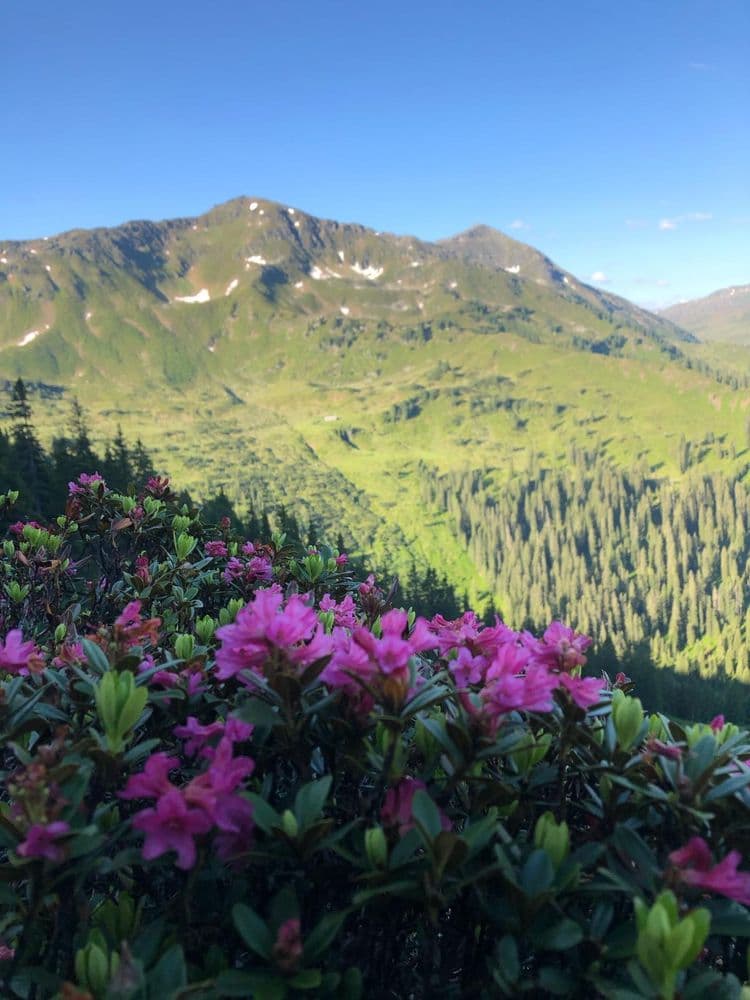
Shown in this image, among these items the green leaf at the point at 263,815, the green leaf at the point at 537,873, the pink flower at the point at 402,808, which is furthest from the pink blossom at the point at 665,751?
the green leaf at the point at 263,815

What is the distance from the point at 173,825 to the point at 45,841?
→ 0.35 m

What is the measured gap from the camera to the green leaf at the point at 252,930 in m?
1.61

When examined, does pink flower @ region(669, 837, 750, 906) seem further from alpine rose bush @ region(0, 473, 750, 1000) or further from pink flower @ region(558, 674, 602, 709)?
pink flower @ region(558, 674, 602, 709)

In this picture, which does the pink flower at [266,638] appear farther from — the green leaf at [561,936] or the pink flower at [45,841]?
the green leaf at [561,936]

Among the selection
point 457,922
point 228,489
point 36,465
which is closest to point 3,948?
point 457,922

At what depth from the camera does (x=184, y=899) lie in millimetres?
1834

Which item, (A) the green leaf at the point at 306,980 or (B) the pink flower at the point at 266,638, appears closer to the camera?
(A) the green leaf at the point at 306,980

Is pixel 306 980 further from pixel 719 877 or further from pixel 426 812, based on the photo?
pixel 719 877

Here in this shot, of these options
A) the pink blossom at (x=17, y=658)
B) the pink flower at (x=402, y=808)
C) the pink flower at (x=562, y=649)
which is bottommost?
the pink flower at (x=402, y=808)

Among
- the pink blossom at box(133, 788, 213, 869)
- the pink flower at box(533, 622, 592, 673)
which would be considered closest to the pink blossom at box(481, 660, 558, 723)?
the pink flower at box(533, 622, 592, 673)

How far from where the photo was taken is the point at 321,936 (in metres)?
1.66

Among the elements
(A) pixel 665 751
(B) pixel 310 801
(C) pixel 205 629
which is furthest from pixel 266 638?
(C) pixel 205 629

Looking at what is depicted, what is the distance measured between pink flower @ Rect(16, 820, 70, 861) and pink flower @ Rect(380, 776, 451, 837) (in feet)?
3.16

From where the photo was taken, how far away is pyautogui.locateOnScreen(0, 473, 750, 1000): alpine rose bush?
1.67 metres
